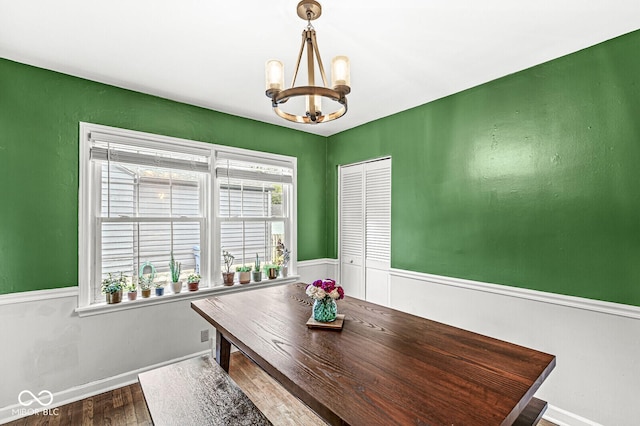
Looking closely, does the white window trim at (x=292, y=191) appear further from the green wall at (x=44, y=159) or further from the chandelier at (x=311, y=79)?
the chandelier at (x=311, y=79)

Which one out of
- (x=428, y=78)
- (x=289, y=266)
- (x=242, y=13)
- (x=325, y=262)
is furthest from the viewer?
(x=325, y=262)

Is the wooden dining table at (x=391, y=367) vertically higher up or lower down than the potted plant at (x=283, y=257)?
lower down

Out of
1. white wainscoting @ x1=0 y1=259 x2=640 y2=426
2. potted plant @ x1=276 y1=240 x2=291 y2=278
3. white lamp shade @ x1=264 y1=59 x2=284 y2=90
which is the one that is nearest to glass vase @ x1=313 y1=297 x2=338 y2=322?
white lamp shade @ x1=264 y1=59 x2=284 y2=90

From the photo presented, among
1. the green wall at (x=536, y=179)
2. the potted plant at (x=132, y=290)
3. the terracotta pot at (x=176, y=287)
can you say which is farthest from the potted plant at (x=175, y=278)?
the green wall at (x=536, y=179)

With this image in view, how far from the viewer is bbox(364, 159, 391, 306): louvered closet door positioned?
344cm

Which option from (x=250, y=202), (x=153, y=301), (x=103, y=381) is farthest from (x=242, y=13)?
(x=103, y=381)

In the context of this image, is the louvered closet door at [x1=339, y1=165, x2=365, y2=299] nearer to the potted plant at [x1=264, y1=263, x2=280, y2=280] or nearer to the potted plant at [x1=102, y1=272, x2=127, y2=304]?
the potted plant at [x1=264, y1=263, x2=280, y2=280]

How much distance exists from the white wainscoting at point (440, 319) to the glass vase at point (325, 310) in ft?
4.94

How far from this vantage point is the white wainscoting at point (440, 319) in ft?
6.43

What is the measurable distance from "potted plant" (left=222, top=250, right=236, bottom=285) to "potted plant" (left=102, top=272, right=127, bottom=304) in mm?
910

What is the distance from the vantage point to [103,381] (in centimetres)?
251

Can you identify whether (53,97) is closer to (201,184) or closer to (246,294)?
(201,184)

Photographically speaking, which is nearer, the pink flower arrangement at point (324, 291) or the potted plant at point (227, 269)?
the pink flower arrangement at point (324, 291)

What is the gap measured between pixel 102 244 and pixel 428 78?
119 inches
